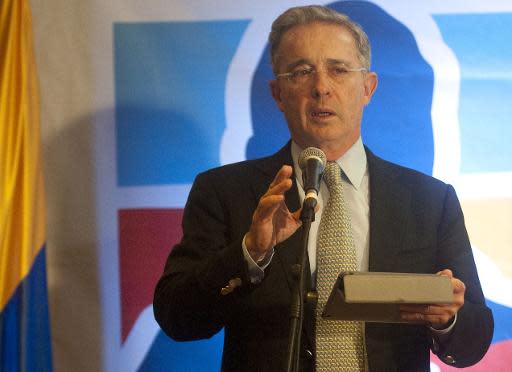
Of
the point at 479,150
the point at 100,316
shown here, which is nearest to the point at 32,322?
the point at 100,316

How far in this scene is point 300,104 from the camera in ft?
8.07

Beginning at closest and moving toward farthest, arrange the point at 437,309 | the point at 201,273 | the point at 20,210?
the point at 437,309, the point at 201,273, the point at 20,210

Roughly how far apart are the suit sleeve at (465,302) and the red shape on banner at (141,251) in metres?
1.15

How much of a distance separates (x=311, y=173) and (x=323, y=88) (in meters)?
0.82

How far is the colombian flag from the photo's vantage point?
2.71m

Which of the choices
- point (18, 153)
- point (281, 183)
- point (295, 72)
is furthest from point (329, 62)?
point (18, 153)

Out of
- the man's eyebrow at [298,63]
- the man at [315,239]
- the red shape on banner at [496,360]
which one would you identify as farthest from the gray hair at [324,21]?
the red shape on banner at [496,360]

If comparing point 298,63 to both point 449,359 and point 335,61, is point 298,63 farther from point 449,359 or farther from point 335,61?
point 449,359

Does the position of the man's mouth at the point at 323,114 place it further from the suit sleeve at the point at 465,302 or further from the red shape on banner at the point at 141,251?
the red shape on banner at the point at 141,251

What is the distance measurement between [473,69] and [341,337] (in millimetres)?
1474

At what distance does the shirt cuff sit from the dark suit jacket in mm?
18

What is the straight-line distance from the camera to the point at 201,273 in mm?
1952

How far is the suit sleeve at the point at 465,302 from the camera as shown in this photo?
6.61 ft

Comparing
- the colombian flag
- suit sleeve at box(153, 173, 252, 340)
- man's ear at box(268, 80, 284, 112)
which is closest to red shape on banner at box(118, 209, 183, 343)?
the colombian flag
